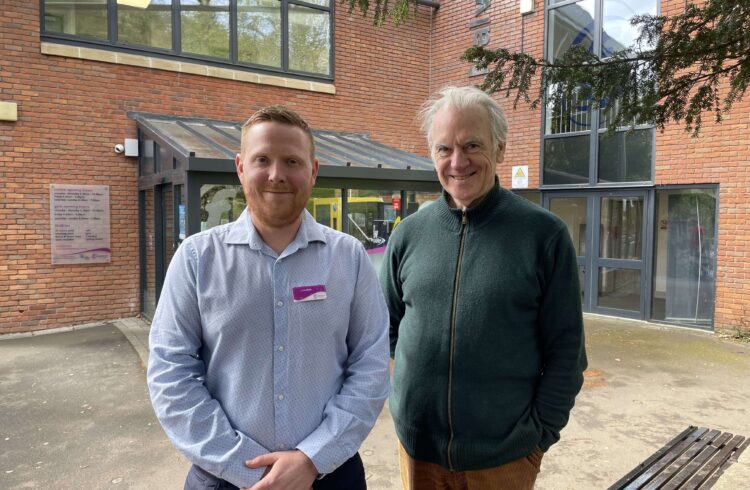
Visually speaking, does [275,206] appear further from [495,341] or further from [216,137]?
[216,137]

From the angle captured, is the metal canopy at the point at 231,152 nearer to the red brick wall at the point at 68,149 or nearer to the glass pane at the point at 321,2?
the red brick wall at the point at 68,149

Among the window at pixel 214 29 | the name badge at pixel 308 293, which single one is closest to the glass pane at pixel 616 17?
the window at pixel 214 29

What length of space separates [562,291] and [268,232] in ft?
3.08

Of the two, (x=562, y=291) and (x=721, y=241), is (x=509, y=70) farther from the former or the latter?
(x=721, y=241)

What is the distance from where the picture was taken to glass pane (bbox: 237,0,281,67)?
30.2ft

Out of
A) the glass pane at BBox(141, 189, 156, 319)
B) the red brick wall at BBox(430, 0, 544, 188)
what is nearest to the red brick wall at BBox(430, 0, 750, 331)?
the red brick wall at BBox(430, 0, 544, 188)

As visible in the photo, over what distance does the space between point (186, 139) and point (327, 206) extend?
2.18 m

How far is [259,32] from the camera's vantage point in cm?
940

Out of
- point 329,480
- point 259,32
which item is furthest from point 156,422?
point 259,32

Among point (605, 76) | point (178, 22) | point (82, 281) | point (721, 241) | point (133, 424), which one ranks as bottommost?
point (133, 424)

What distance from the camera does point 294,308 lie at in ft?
5.04

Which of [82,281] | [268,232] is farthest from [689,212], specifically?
[82,281]

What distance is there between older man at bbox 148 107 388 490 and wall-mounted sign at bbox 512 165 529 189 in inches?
358

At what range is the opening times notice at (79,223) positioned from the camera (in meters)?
7.69
